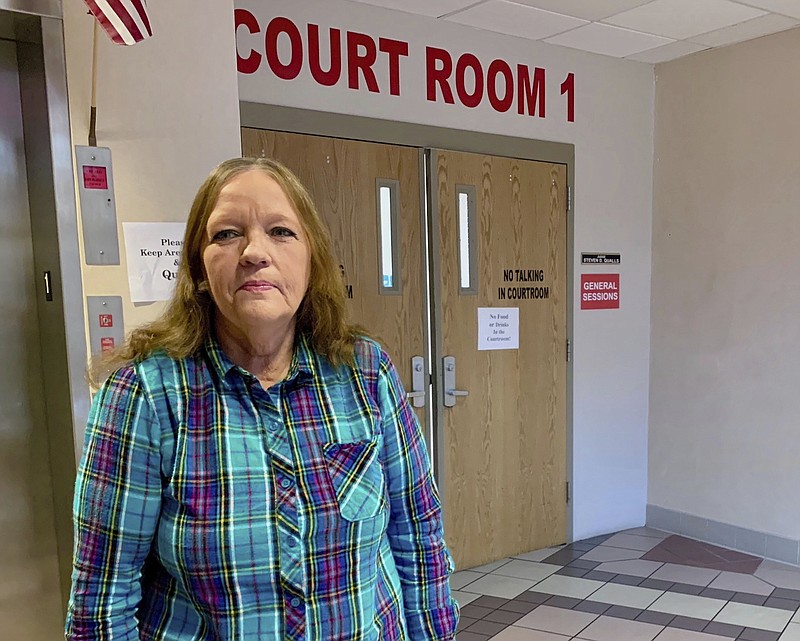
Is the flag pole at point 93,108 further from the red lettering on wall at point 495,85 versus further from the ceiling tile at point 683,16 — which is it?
the ceiling tile at point 683,16

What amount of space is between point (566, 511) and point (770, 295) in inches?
63.2

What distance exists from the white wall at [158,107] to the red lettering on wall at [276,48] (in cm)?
92

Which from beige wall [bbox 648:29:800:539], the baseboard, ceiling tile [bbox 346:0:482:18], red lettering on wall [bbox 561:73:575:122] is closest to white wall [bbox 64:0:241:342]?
ceiling tile [bbox 346:0:482:18]

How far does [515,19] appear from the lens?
11.1 ft

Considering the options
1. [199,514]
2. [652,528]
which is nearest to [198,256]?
[199,514]

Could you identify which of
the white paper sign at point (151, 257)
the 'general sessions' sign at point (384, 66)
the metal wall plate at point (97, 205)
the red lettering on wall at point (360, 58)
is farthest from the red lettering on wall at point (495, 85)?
the metal wall plate at point (97, 205)

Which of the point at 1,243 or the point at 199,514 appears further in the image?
the point at 1,243

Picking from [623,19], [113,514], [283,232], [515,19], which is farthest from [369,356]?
[623,19]

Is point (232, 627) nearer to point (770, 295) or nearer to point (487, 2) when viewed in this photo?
point (487, 2)

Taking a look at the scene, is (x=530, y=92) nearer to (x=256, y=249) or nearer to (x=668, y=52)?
(x=668, y=52)

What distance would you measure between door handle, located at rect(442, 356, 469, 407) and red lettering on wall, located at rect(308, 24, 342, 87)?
142cm

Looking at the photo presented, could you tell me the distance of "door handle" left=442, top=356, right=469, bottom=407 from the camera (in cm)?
357

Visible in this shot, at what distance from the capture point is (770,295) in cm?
374

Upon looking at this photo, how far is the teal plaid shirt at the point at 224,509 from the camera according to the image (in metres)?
1.06
